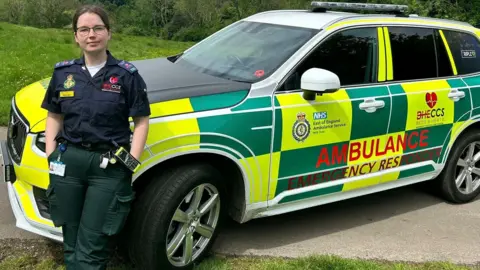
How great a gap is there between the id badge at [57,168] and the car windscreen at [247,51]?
61.0 inches

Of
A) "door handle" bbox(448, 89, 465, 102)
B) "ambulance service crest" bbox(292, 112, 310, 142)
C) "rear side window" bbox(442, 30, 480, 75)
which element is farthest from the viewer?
"rear side window" bbox(442, 30, 480, 75)

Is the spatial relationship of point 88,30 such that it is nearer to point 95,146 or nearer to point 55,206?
point 95,146

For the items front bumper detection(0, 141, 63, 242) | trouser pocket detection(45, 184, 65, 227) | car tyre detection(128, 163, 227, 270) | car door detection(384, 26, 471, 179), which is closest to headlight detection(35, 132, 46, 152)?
front bumper detection(0, 141, 63, 242)

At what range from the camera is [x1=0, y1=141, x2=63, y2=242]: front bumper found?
128 inches

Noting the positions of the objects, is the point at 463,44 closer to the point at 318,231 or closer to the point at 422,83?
the point at 422,83

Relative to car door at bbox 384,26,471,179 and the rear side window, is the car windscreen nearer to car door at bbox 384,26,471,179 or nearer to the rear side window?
car door at bbox 384,26,471,179

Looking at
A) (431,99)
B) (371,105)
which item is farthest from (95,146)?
(431,99)

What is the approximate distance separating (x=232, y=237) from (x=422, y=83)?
6.82ft

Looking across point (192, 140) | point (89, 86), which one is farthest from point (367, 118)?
point (89, 86)

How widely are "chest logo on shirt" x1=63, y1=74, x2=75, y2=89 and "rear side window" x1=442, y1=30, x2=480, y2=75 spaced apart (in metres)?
3.60

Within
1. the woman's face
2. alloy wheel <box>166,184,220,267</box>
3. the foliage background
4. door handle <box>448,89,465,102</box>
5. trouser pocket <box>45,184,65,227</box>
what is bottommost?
the foliage background

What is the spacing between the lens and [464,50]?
5059 millimetres

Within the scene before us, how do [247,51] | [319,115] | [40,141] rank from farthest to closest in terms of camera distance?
1. [247,51]
2. [319,115]
3. [40,141]

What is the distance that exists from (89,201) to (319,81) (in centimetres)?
170
